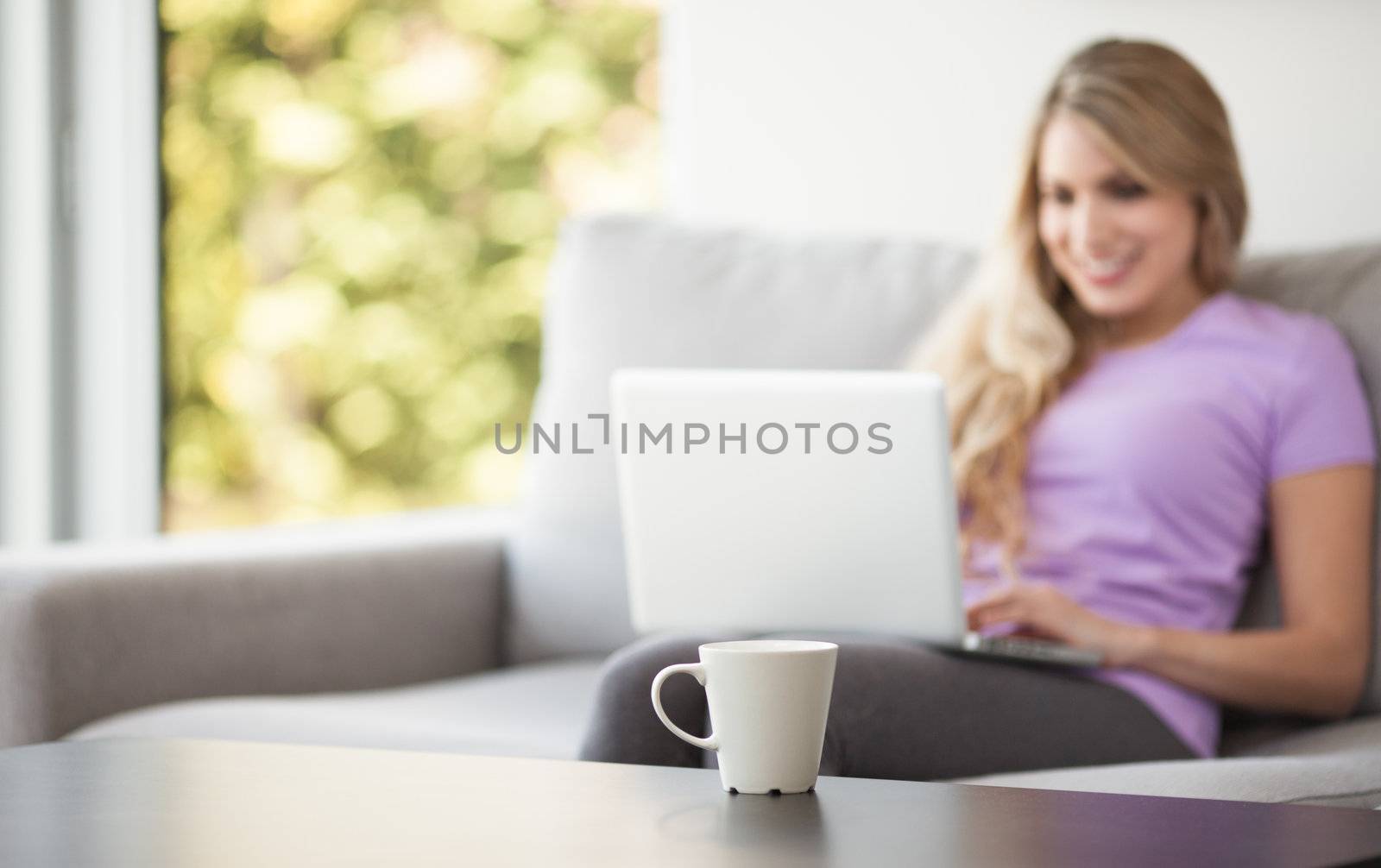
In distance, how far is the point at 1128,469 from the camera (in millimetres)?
1508

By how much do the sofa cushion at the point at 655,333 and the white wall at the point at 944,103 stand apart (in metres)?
0.18

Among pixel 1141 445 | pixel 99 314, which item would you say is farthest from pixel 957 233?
pixel 99 314

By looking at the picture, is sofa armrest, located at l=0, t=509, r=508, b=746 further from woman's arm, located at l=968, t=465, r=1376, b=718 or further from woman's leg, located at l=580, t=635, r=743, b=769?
woman's arm, located at l=968, t=465, r=1376, b=718

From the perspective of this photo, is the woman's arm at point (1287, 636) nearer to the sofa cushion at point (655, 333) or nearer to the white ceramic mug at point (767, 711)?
the sofa cushion at point (655, 333)

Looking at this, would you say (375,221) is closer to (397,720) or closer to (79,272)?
(79,272)

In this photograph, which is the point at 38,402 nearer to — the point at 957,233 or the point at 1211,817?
the point at 957,233

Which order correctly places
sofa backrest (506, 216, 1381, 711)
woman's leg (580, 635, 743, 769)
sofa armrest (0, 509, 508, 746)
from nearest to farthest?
1. woman's leg (580, 635, 743, 769)
2. sofa armrest (0, 509, 508, 746)
3. sofa backrest (506, 216, 1381, 711)

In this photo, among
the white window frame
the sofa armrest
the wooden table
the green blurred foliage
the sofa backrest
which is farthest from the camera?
the green blurred foliage

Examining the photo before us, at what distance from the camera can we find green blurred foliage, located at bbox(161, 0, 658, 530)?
3.51m

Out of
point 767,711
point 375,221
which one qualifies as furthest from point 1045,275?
point 375,221

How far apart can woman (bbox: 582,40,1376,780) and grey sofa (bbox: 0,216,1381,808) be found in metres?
0.07

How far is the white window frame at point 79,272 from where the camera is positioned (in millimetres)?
2504

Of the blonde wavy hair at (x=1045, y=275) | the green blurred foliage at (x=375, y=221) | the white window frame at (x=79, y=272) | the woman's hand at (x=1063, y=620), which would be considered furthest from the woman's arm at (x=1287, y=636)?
the green blurred foliage at (x=375, y=221)

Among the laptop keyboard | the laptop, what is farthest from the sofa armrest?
the laptop keyboard
